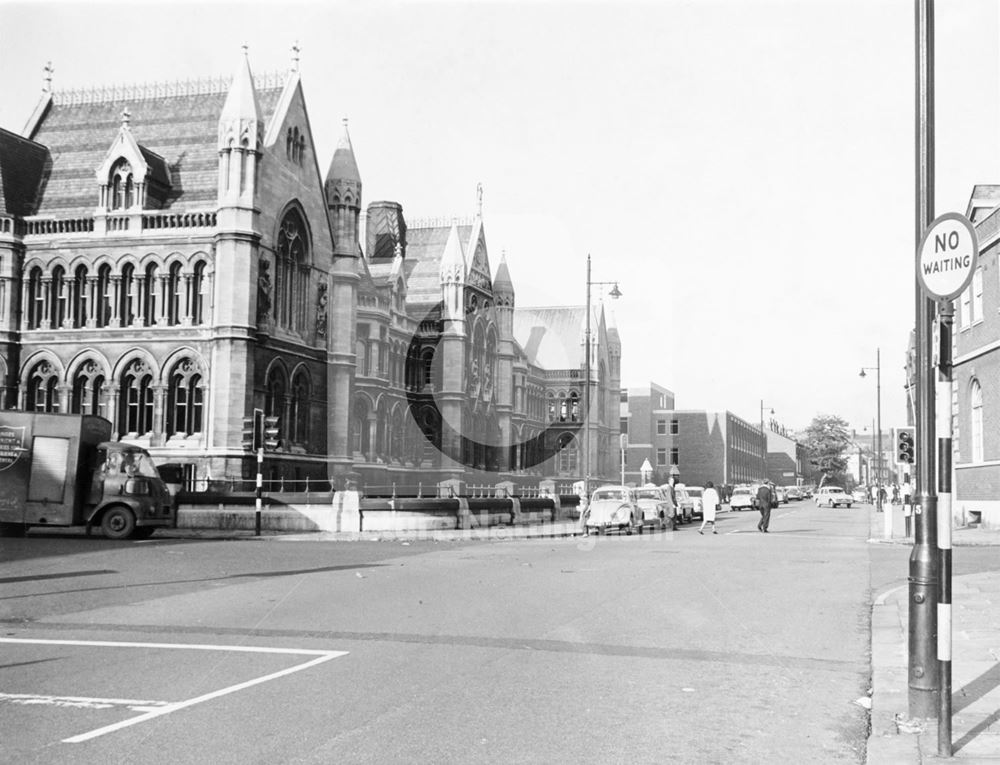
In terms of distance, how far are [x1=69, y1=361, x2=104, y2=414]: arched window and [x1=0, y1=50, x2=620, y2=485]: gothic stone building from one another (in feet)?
0.23

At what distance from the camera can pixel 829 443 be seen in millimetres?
142000

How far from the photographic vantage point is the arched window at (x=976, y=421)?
37812mm

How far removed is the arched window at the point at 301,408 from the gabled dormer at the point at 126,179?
29.8 ft

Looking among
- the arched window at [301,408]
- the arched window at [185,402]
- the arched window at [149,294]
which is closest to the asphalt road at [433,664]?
the arched window at [185,402]

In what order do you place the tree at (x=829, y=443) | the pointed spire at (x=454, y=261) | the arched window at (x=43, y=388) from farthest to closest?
the tree at (x=829, y=443), the pointed spire at (x=454, y=261), the arched window at (x=43, y=388)

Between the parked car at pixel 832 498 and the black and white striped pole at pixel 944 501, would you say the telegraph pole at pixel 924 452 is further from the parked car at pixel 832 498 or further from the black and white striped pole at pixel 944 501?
the parked car at pixel 832 498

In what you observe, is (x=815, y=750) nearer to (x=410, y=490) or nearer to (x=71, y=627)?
(x=71, y=627)

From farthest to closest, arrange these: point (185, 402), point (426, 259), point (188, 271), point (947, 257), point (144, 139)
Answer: point (426, 259) < point (144, 139) < point (188, 271) < point (185, 402) < point (947, 257)

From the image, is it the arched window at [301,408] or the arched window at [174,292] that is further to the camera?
the arched window at [301,408]

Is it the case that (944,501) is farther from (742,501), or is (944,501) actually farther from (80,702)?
(742,501)

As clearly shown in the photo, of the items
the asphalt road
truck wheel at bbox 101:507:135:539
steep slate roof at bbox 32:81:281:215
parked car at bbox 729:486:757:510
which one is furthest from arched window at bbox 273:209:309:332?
parked car at bbox 729:486:757:510

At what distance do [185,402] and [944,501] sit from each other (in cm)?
3879

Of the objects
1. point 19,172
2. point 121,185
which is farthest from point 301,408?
point 19,172

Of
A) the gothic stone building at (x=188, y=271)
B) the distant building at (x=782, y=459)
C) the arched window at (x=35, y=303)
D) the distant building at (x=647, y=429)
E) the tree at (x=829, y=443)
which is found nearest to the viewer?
the gothic stone building at (x=188, y=271)
